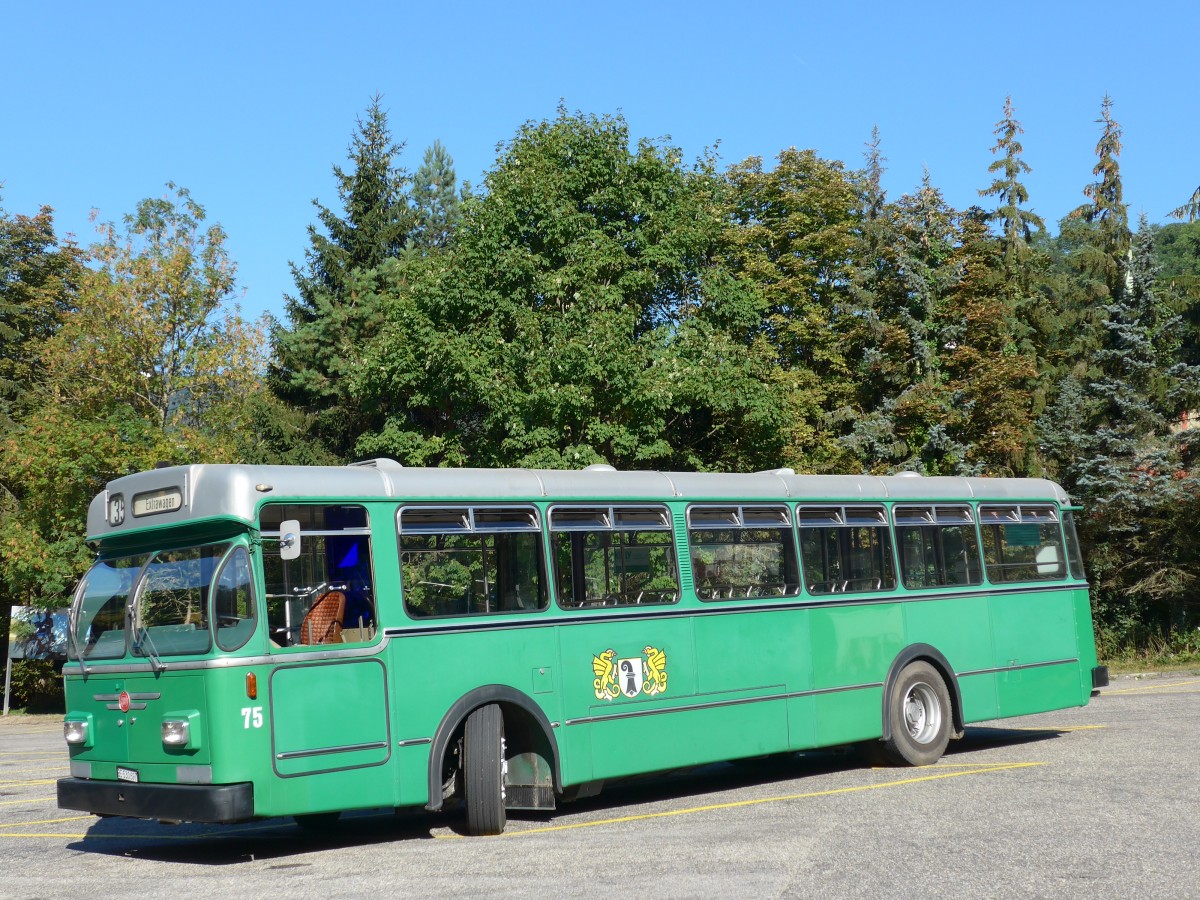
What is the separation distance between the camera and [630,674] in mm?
11680

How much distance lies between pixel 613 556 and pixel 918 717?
15.4 feet

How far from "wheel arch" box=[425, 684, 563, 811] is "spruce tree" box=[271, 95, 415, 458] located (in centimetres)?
2768

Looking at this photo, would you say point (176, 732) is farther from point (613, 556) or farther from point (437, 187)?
point (437, 187)

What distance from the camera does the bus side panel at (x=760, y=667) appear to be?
487 inches

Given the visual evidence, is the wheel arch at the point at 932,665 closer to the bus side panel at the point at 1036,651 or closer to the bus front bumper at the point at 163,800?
the bus side panel at the point at 1036,651

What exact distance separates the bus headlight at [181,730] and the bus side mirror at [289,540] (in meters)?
1.28

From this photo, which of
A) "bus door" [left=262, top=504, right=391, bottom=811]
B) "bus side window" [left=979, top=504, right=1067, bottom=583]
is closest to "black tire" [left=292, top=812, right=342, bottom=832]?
"bus door" [left=262, top=504, right=391, bottom=811]

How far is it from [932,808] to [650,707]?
2532 millimetres

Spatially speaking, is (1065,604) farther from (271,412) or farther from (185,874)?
(271,412)

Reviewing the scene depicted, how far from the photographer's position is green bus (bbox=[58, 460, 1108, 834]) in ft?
31.2

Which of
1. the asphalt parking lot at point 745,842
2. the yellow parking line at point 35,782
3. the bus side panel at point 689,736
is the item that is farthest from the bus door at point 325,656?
the yellow parking line at point 35,782

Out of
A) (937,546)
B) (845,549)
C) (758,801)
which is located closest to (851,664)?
(845,549)

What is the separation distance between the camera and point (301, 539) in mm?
Result: 9742

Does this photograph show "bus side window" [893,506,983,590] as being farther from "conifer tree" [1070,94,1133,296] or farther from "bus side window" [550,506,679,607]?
"conifer tree" [1070,94,1133,296]
